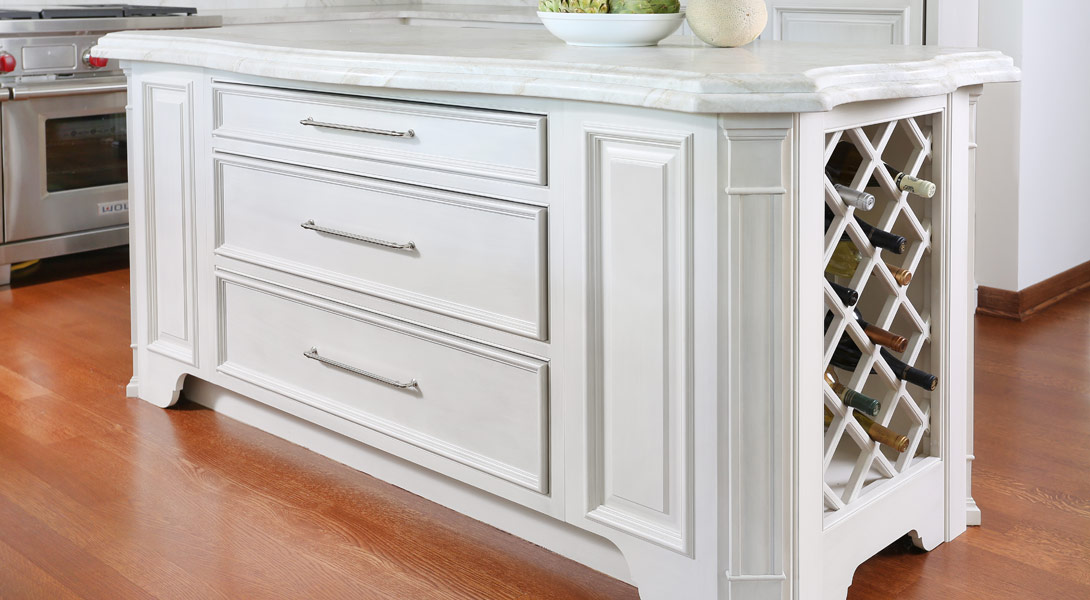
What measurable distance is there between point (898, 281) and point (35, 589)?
136 centimetres

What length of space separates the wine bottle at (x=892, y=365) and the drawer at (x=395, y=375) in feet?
1.60

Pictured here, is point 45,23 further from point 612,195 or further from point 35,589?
point 612,195

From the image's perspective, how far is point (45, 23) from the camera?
11.0 ft

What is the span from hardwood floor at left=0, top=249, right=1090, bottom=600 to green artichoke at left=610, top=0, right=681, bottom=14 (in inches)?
34.6

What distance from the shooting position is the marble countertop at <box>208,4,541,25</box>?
391 cm

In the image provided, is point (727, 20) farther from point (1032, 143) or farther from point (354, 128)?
point (1032, 143)

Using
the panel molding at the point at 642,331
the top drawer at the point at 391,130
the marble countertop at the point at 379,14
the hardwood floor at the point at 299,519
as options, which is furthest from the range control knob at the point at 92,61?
the panel molding at the point at 642,331

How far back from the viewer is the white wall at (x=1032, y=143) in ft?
9.47

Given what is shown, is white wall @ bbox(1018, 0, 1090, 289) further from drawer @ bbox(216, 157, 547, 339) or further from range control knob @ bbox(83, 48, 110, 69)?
range control knob @ bbox(83, 48, 110, 69)

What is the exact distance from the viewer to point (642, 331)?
1430mm

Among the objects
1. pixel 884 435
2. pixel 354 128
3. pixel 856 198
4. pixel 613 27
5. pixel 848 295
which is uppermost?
pixel 613 27

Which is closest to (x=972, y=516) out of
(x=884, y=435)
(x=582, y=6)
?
(x=884, y=435)

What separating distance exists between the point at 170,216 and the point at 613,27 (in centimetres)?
111

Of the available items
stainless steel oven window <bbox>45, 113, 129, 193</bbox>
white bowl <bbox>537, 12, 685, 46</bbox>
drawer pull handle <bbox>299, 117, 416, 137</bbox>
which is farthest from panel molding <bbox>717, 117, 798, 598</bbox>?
stainless steel oven window <bbox>45, 113, 129, 193</bbox>
